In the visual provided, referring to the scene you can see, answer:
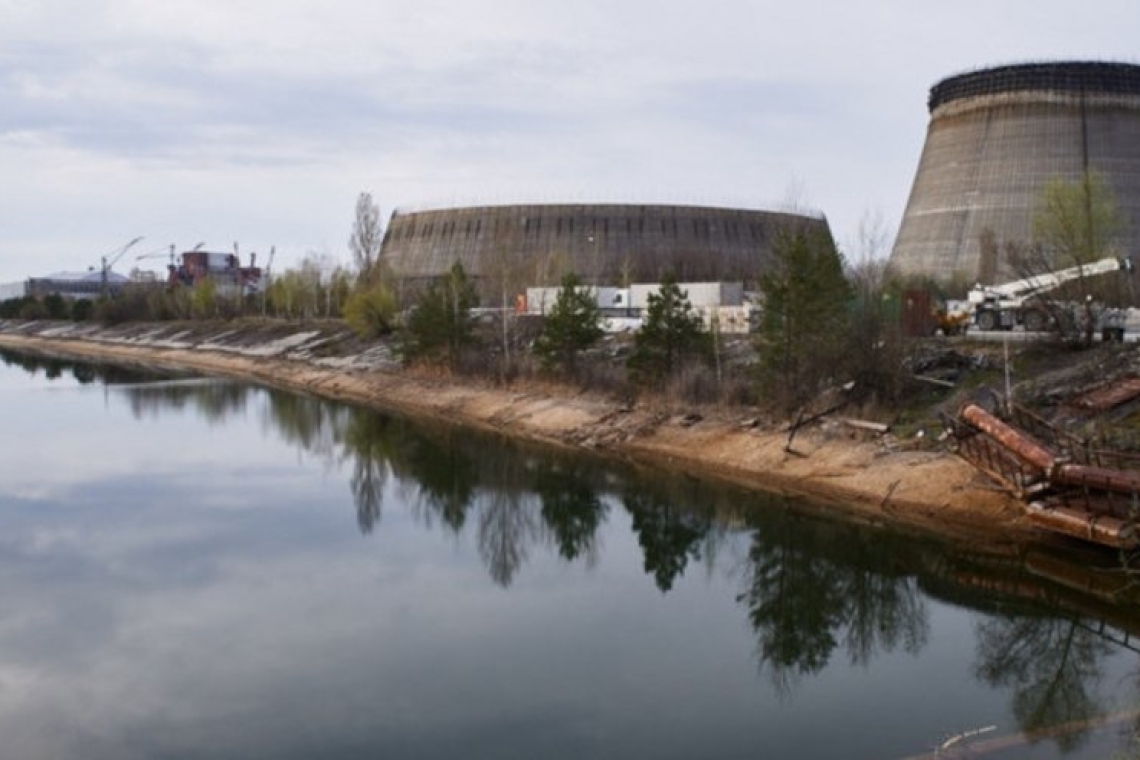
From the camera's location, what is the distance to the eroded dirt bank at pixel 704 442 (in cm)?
1574

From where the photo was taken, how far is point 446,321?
3256 centimetres

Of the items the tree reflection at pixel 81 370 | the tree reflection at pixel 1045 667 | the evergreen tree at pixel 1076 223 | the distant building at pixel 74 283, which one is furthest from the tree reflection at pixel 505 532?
the distant building at pixel 74 283

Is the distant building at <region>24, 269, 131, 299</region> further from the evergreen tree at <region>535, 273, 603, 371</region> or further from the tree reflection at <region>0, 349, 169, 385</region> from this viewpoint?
the evergreen tree at <region>535, 273, 603, 371</region>

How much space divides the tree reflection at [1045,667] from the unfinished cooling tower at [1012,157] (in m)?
26.7

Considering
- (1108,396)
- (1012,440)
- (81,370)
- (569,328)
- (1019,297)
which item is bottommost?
(81,370)

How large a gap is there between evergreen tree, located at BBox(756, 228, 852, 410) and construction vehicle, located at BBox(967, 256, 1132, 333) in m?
5.03

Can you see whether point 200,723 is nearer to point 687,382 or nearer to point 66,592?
point 66,592

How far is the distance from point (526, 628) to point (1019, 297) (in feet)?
55.8

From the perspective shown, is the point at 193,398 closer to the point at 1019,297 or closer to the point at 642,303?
the point at 642,303

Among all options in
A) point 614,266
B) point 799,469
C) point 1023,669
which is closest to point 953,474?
point 799,469

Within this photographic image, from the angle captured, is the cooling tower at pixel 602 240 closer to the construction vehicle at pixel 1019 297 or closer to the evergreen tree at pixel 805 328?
the construction vehicle at pixel 1019 297

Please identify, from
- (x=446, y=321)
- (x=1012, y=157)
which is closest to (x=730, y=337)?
(x=446, y=321)

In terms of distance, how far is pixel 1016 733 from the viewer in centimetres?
867

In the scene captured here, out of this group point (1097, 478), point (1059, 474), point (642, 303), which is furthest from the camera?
point (642, 303)
